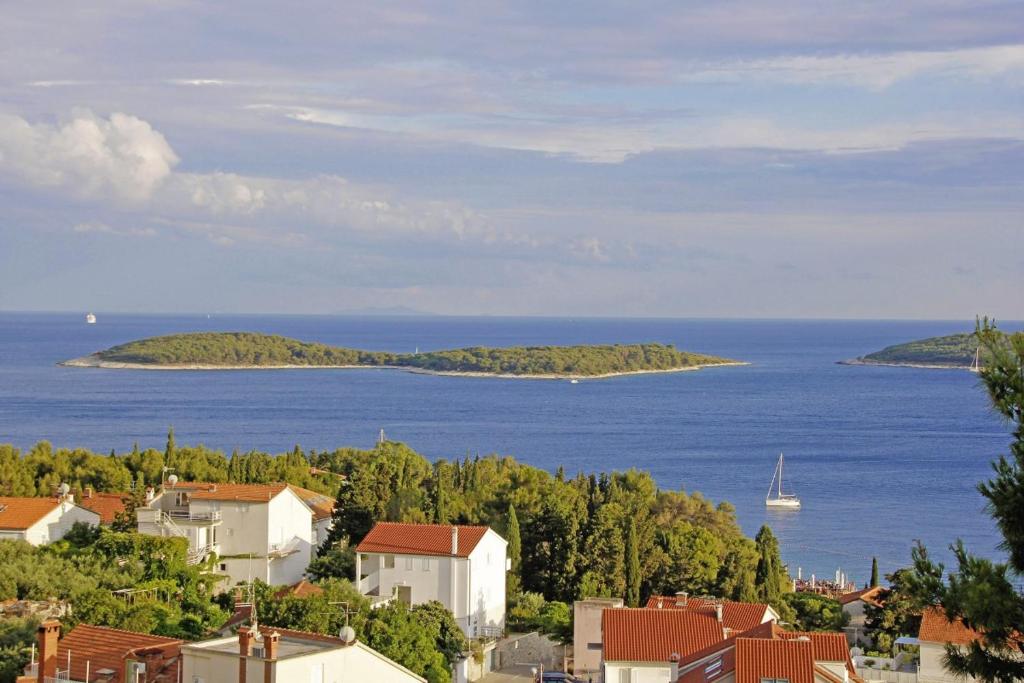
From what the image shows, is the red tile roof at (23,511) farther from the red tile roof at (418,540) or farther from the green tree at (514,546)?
the green tree at (514,546)

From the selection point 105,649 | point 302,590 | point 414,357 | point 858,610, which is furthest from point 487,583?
point 414,357

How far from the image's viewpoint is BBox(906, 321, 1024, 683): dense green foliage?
948cm

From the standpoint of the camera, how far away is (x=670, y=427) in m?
106

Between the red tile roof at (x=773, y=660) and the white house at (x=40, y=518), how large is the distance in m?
20.8

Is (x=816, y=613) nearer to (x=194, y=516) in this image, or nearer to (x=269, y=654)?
(x=194, y=516)

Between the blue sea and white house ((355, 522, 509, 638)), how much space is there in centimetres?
2062

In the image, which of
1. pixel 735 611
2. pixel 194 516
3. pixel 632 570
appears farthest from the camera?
pixel 632 570

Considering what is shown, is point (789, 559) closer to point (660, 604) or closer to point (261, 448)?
point (660, 604)

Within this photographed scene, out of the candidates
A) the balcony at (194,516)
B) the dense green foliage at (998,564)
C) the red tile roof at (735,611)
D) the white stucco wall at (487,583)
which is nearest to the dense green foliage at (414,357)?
the balcony at (194,516)

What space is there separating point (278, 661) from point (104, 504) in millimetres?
22425

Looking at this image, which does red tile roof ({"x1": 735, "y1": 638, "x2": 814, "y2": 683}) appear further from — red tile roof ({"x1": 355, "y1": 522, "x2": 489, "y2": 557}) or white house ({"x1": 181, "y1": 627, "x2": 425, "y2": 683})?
red tile roof ({"x1": 355, "y1": 522, "x2": 489, "y2": 557})

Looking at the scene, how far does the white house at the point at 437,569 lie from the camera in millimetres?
27438

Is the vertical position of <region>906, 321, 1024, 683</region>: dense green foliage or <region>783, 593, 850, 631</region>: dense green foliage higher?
<region>906, 321, 1024, 683</region>: dense green foliage

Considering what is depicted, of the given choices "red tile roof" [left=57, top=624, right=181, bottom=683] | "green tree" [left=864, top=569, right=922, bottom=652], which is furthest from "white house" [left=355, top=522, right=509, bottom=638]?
"red tile roof" [left=57, top=624, right=181, bottom=683]
